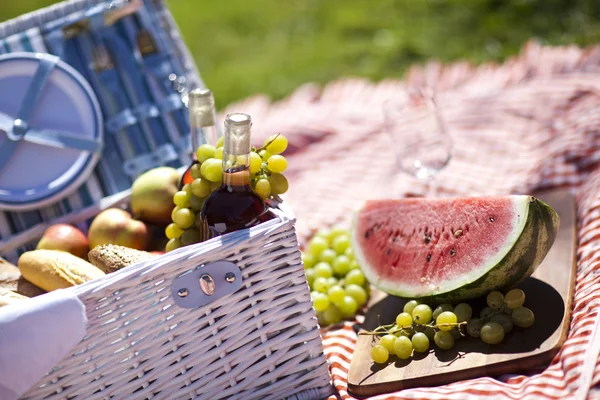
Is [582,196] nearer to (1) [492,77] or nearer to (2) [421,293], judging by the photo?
(2) [421,293]

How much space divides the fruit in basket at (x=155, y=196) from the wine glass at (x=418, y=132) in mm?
861

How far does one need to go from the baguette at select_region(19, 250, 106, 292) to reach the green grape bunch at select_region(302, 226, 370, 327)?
0.65m

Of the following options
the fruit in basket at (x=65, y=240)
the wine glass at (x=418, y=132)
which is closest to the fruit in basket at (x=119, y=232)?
the fruit in basket at (x=65, y=240)

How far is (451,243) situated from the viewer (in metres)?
1.90

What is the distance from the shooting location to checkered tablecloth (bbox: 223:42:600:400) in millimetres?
1802

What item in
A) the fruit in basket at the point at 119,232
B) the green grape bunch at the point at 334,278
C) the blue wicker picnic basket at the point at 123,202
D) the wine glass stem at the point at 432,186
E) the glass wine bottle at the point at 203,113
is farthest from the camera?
the wine glass stem at the point at 432,186

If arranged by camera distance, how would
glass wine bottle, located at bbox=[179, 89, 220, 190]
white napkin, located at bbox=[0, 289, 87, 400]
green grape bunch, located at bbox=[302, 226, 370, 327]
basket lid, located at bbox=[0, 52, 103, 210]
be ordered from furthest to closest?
1. basket lid, located at bbox=[0, 52, 103, 210]
2. green grape bunch, located at bbox=[302, 226, 370, 327]
3. glass wine bottle, located at bbox=[179, 89, 220, 190]
4. white napkin, located at bbox=[0, 289, 87, 400]

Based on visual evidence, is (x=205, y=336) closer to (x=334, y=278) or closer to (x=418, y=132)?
(x=334, y=278)

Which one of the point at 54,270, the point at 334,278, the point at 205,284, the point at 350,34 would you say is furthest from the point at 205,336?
the point at 350,34

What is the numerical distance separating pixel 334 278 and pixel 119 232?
0.71 metres

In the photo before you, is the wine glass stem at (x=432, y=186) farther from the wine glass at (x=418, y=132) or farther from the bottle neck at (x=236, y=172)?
the bottle neck at (x=236, y=172)

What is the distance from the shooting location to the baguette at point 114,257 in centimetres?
172

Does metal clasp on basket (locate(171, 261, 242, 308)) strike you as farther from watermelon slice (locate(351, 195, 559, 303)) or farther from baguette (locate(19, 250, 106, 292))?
watermelon slice (locate(351, 195, 559, 303))

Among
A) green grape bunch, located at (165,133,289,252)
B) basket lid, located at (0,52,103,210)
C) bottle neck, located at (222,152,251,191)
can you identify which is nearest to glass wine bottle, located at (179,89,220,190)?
green grape bunch, located at (165,133,289,252)
